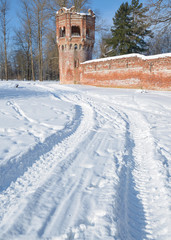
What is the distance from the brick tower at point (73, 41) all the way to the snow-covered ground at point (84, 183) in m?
17.5

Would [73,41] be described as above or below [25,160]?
above

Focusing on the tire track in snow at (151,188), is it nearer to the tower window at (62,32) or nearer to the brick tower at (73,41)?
the brick tower at (73,41)

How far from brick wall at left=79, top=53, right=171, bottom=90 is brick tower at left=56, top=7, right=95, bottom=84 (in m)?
1.86

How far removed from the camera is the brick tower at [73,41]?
1956 centimetres

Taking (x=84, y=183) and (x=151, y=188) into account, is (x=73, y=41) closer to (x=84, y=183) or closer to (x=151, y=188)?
(x=84, y=183)

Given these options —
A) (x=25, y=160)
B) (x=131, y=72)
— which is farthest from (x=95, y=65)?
(x=25, y=160)

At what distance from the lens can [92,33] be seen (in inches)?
831

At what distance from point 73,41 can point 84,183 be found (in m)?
20.6

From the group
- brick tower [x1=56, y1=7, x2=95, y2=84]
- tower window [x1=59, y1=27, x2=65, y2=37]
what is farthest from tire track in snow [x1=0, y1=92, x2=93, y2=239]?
tower window [x1=59, y1=27, x2=65, y2=37]

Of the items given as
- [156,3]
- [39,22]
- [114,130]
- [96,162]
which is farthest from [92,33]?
[96,162]

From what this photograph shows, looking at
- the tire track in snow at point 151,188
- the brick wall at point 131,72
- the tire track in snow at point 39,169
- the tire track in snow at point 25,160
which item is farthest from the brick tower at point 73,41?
the tire track in snow at point 151,188

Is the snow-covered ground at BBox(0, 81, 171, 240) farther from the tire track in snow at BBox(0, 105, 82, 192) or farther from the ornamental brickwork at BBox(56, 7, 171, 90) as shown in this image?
the ornamental brickwork at BBox(56, 7, 171, 90)

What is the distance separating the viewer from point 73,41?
787 inches

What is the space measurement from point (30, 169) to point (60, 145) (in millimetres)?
986
